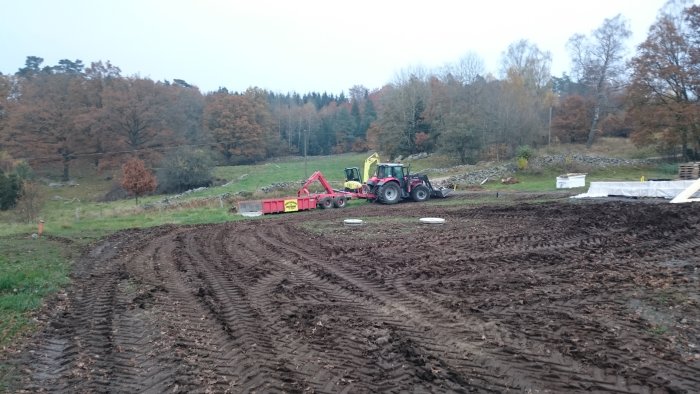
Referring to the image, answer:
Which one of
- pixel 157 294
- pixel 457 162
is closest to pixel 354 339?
pixel 157 294

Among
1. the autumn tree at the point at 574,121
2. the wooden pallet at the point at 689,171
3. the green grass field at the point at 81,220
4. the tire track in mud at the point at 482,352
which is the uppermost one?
the autumn tree at the point at 574,121

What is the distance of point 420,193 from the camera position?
2552 cm

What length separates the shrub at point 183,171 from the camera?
43.3 m

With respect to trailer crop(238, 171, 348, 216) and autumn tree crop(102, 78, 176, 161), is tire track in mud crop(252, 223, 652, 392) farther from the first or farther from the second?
autumn tree crop(102, 78, 176, 161)

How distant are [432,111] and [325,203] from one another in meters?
31.3

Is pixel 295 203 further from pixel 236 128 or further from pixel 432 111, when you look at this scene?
pixel 236 128

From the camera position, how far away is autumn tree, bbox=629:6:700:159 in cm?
3297

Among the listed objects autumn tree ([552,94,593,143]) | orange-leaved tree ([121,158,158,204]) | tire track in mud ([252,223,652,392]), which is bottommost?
tire track in mud ([252,223,652,392])

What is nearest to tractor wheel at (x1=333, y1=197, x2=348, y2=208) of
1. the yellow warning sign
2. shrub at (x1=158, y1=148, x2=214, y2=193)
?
the yellow warning sign

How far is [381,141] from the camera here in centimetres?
5403

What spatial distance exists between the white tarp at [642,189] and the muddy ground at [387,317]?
8.40 metres

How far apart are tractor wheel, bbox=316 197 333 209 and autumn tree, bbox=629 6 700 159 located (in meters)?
24.6

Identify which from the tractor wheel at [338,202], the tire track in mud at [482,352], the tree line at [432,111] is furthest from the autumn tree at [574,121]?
the tire track in mud at [482,352]

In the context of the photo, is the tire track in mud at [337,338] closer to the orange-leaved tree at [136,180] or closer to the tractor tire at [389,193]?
the tractor tire at [389,193]
